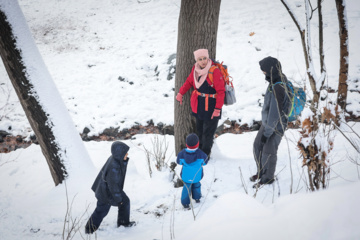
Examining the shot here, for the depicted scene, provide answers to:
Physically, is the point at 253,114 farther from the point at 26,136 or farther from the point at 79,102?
the point at 26,136

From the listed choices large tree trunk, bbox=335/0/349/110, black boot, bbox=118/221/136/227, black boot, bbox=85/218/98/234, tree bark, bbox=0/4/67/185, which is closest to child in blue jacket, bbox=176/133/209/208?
black boot, bbox=118/221/136/227

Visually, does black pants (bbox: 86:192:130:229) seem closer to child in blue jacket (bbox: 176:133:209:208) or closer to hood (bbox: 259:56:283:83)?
child in blue jacket (bbox: 176:133:209:208)

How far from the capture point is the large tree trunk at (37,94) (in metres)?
2.63

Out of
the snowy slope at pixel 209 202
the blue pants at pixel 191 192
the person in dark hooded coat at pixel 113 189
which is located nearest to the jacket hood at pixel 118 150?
the person in dark hooded coat at pixel 113 189

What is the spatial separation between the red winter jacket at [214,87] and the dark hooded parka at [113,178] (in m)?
1.19

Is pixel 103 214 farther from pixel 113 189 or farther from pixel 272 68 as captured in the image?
pixel 272 68

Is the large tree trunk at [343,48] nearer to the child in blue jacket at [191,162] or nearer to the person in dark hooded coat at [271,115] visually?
the person in dark hooded coat at [271,115]

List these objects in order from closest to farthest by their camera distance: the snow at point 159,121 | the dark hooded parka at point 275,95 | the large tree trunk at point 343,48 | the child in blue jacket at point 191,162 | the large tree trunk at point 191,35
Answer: the snow at point 159,121
the dark hooded parka at point 275,95
the child in blue jacket at point 191,162
the large tree trunk at point 191,35
the large tree trunk at point 343,48

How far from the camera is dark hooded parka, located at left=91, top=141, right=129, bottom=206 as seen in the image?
7.76ft

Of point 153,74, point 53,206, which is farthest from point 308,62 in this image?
point 153,74

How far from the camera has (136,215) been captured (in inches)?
109

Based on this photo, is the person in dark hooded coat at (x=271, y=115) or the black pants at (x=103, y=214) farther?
the black pants at (x=103, y=214)

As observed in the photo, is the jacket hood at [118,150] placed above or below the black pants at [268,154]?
above

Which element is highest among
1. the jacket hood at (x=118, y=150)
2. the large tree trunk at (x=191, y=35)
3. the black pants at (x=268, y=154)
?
the large tree trunk at (x=191, y=35)
